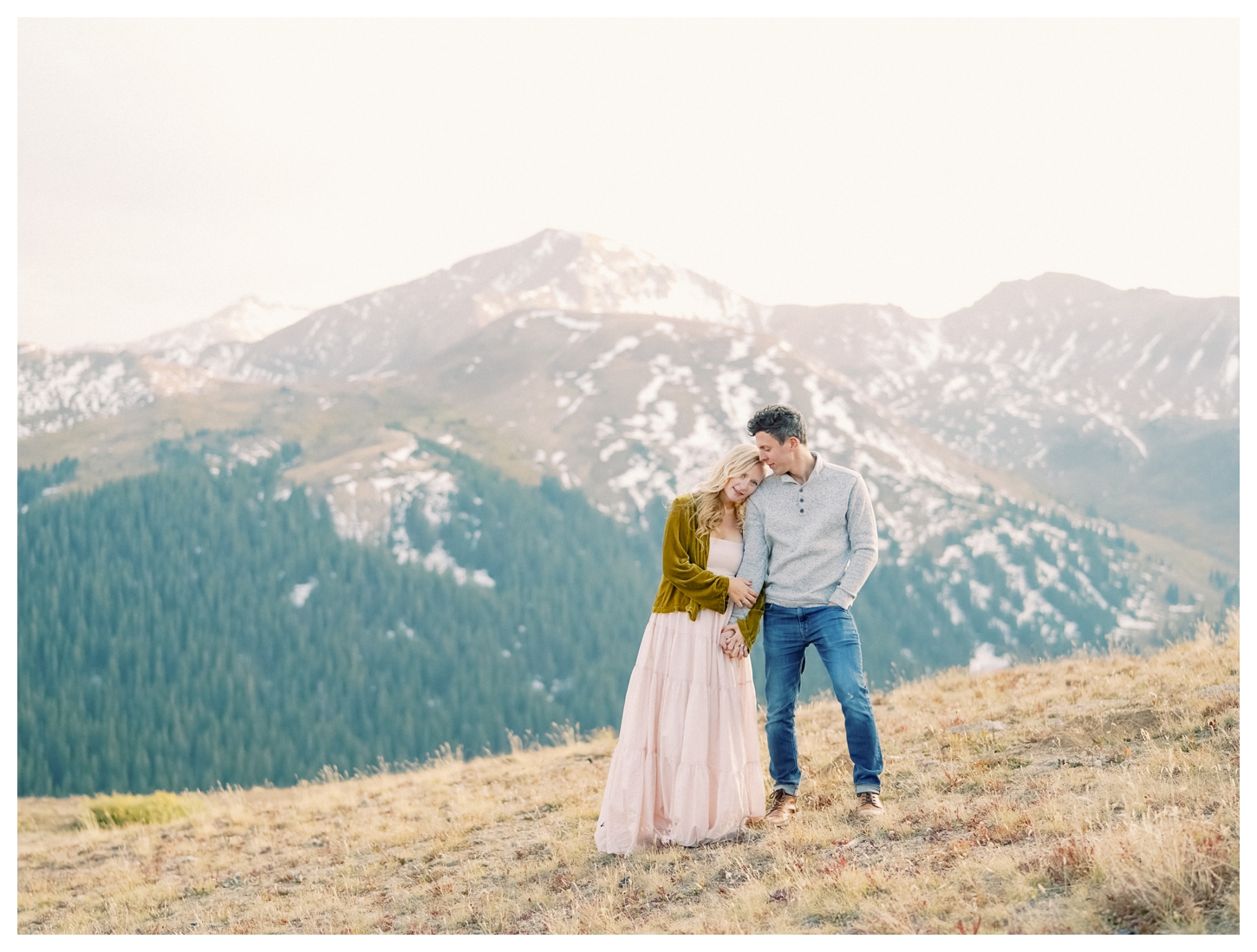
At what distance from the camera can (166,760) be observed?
121750 mm

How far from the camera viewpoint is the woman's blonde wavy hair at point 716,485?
26.0ft

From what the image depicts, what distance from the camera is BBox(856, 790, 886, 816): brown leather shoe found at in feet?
26.0

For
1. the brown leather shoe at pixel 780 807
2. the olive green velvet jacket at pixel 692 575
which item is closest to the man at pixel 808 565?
the olive green velvet jacket at pixel 692 575

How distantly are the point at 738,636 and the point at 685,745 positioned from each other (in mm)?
1050

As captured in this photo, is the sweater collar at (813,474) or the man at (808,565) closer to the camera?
the man at (808,565)

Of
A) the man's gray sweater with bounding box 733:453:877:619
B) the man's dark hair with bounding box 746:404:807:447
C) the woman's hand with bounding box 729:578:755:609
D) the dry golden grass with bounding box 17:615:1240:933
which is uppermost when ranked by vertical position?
the man's dark hair with bounding box 746:404:807:447

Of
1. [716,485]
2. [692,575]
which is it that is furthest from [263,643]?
[716,485]

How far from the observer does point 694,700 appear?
7965mm

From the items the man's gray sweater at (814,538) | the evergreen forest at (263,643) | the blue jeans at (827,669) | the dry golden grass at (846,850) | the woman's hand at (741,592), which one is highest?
the man's gray sweater at (814,538)

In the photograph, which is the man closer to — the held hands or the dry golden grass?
the held hands

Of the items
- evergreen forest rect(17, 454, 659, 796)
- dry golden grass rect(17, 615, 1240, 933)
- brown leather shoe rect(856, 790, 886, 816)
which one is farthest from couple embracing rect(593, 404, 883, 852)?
evergreen forest rect(17, 454, 659, 796)

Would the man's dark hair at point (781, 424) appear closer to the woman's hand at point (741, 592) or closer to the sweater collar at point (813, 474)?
the sweater collar at point (813, 474)

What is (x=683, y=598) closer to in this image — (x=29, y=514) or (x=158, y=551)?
(x=158, y=551)

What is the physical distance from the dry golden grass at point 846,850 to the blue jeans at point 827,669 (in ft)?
1.92
